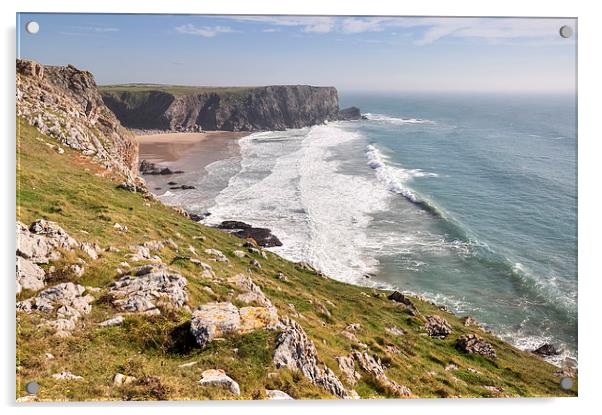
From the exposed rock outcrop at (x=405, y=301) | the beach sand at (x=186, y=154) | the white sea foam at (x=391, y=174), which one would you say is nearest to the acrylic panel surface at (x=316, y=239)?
the exposed rock outcrop at (x=405, y=301)

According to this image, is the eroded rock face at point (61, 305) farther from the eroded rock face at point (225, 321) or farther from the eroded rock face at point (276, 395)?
the eroded rock face at point (276, 395)

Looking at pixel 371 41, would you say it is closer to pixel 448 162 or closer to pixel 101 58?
pixel 101 58

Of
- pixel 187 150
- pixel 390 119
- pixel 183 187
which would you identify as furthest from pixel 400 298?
pixel 187 150

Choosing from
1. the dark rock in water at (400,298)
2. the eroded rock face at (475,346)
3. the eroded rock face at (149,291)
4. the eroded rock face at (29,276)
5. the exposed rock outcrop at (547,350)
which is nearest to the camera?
the eroded rock face at (149,291)

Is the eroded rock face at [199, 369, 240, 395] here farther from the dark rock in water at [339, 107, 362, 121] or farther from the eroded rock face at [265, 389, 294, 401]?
the dark rock in water at [339, 107, 362, 121]

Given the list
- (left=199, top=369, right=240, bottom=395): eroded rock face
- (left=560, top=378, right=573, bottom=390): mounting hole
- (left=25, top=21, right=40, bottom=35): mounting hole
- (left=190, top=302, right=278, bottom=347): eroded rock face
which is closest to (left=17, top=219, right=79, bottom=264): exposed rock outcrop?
(left=190, top=302, right=278, bottom=347): eroded rock face

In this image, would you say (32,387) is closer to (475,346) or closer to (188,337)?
(188,337)
